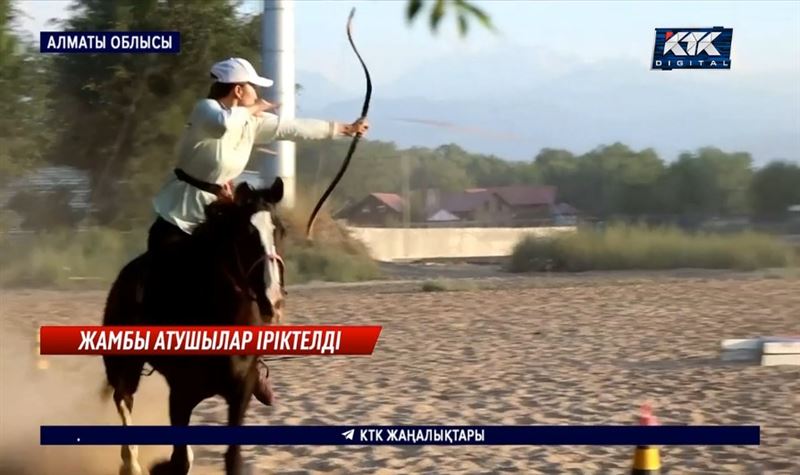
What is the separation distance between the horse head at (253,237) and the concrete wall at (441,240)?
198 centimetres

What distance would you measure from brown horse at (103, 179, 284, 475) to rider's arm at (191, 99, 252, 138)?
0.94 feet

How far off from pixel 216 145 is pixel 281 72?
1.07 m

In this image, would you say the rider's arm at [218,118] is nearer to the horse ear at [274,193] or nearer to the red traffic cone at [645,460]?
the horse ear at [274,193]

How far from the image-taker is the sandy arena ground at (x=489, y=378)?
6148mm

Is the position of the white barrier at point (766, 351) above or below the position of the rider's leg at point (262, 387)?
below

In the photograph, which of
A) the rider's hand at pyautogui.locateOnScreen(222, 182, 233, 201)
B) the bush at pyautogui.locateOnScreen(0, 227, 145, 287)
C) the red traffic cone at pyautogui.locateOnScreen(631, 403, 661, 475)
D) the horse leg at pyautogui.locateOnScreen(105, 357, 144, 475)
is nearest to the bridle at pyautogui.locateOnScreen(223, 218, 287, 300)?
the rider's hand at pyautogui.locateOnScreen(222, 182, 233, 201)

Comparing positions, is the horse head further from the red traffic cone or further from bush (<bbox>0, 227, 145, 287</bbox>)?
the red traffic cone

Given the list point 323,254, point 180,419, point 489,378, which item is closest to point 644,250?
point 489,378

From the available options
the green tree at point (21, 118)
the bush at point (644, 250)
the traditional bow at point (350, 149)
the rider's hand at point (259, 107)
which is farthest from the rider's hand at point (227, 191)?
the bush at point (644, 250)

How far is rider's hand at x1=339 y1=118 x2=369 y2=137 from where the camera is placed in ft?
17.7

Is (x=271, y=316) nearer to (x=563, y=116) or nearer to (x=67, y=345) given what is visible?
(x=67, y=345)

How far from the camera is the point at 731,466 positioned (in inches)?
237

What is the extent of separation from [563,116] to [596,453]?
1.90 m

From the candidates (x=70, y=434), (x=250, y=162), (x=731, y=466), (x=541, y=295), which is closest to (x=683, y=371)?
(x=731, y=466)
